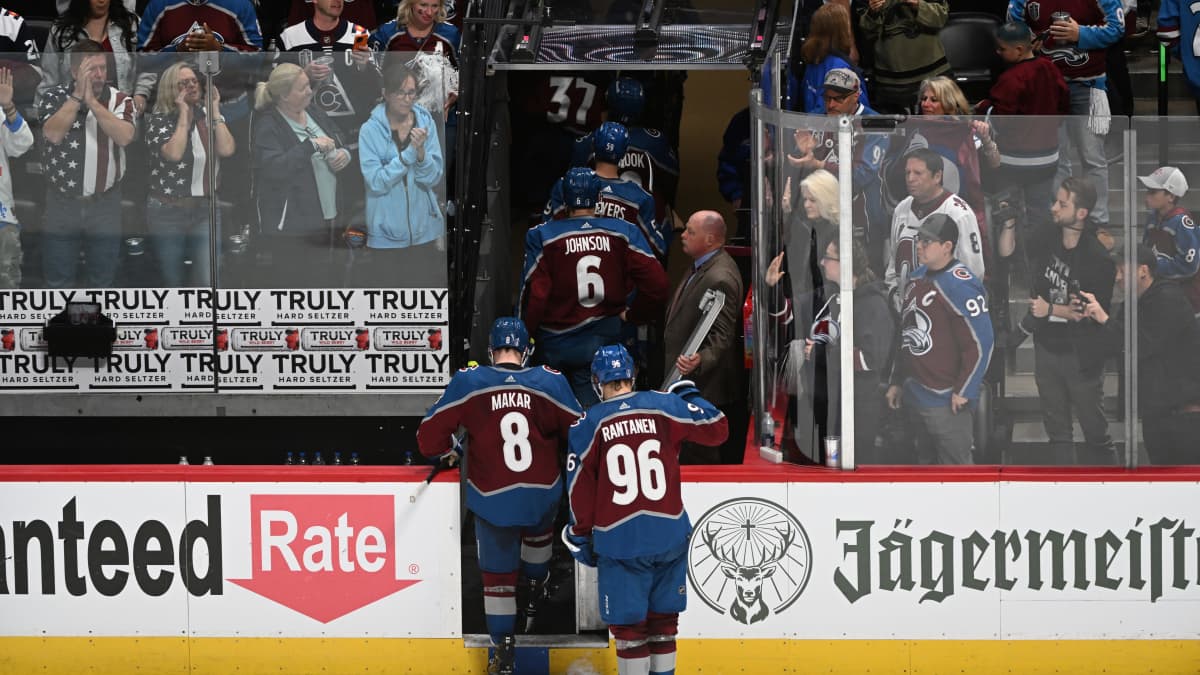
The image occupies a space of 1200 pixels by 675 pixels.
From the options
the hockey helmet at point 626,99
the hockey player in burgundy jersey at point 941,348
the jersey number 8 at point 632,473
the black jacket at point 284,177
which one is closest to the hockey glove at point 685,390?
the jersey number 8 at point 632,473

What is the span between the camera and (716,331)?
848cm

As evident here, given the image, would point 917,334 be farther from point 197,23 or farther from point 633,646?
point 197,23

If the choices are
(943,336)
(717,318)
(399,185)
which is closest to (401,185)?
(399,185)

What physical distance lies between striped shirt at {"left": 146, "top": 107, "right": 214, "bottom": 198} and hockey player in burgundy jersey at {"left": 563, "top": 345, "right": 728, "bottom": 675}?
258cm

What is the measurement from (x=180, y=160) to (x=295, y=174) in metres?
0.52

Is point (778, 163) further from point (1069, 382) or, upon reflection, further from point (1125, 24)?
point (1125, 24)

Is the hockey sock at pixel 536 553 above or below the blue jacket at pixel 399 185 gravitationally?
below

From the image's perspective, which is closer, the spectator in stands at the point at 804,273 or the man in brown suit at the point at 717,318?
the spectator in stands at the point at 804,273

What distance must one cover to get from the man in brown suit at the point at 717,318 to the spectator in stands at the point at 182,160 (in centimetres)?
209

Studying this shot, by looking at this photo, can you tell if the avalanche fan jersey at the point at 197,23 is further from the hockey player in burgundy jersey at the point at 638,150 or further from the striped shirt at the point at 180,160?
the hockey player in burgundy jersey at the point at 638,150

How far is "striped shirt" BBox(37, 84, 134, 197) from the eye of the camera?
8555mm

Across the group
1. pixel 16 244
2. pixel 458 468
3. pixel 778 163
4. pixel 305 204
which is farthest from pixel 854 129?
pixel 16 244

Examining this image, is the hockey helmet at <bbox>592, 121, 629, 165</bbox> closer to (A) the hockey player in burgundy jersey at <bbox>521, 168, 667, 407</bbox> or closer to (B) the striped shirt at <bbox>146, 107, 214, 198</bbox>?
(A) the hockey player in burgundy jersey at <bbox>521, 168, 667, 407</bbox>

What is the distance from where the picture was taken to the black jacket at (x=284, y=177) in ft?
27.9
